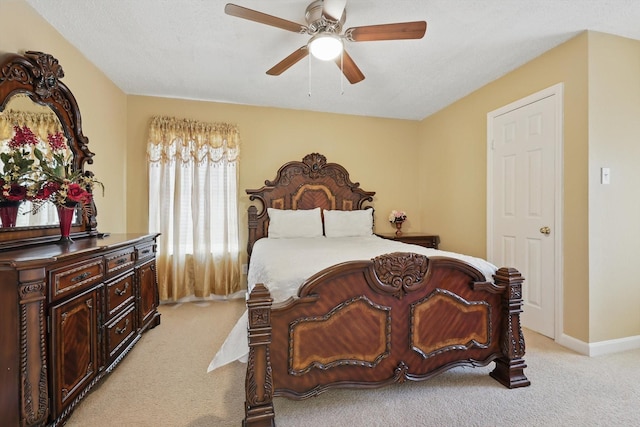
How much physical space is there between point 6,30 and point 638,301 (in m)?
4.89

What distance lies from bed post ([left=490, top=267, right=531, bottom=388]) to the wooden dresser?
2.45 m

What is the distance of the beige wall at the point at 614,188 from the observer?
222 cm

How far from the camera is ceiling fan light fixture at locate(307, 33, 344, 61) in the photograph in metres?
1.86

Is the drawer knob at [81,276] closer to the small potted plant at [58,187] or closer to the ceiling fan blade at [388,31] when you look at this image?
the small potted plant at [58,187]

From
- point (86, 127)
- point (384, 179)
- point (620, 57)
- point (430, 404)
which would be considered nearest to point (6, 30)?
point (86, 127)

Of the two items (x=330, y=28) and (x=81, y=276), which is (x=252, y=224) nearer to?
(x=81, y=276)

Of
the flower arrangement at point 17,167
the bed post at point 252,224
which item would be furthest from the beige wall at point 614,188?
the flower arrangement at point 17,167

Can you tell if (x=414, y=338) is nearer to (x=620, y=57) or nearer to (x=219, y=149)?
(x=620, y=57)

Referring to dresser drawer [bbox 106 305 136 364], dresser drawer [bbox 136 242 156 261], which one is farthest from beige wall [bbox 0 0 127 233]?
dresser drawer [bbox 106 305 136 364]

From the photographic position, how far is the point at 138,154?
11.4ft

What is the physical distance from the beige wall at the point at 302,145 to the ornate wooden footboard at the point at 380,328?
2.46m

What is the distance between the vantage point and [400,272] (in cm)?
162

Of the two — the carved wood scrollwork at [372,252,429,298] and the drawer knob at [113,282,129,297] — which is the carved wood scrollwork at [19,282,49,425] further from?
the carved wood scrollwork at [372,252,429,298]

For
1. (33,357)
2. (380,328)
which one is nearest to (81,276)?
(33,357)
